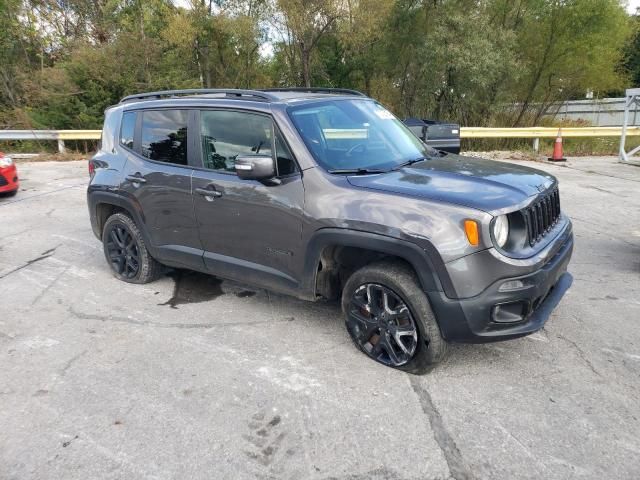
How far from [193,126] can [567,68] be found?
17.7m

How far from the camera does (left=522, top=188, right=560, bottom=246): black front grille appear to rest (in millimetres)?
3121

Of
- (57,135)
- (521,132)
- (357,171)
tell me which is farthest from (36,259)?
(521,132)

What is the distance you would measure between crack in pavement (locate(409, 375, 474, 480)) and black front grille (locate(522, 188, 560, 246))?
1168 millimetres

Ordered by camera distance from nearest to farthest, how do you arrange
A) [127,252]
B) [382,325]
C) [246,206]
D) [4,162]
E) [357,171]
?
[382,325], [357,171], [246,206], [127,252], [4,162]

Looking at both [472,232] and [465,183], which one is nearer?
[472,232]

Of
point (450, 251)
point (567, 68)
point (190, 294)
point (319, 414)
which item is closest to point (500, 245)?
point (450, 251)

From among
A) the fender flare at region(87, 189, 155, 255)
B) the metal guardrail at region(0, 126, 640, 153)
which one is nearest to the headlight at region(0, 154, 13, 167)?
the fender flare at region(87, 189, 155, 255)

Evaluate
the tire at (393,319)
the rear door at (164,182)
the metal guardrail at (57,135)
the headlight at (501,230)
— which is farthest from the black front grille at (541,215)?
the metal guardrail at (57,135)

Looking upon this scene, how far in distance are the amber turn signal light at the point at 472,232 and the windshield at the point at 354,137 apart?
95cm

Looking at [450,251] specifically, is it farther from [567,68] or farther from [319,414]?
[567,68]

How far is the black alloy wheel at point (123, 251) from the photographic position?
194 inches

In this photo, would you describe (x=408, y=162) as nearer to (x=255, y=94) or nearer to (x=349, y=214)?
(x=349, y=214)

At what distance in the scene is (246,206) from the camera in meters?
3.73

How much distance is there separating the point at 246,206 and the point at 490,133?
1315 cm
